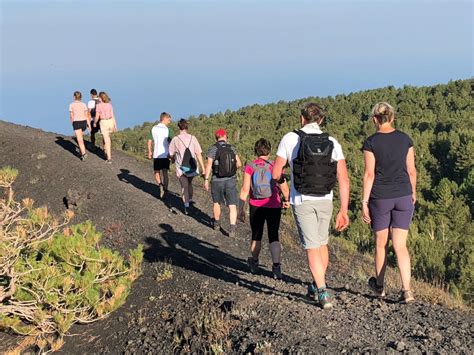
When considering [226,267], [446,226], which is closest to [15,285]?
[226,267]

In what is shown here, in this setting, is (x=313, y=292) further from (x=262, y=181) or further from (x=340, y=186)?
(x=262, y=181)

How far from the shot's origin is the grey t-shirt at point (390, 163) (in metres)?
5.21

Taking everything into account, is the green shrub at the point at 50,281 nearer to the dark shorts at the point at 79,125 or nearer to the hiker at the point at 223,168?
the hiker at the point at 223,168

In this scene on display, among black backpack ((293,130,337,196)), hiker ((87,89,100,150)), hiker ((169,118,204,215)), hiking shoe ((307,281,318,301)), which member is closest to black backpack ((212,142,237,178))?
hiker ((169,118,204,215))

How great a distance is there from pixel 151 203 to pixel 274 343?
24.0 feet

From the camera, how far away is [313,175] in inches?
193

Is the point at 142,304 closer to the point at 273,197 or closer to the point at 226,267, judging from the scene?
the point at 226,267

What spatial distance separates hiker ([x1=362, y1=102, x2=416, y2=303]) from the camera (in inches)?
206

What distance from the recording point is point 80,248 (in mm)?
6766

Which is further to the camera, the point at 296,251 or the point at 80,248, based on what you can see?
the point at 296,251

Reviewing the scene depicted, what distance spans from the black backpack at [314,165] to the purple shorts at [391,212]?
74 cm

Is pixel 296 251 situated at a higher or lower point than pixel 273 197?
lower

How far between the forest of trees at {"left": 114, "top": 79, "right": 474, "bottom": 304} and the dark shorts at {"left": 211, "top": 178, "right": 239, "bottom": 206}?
3.64m

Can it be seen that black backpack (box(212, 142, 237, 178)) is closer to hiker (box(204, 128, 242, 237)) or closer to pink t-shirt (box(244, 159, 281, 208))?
hiker (box(204, 128, 242, 237))
